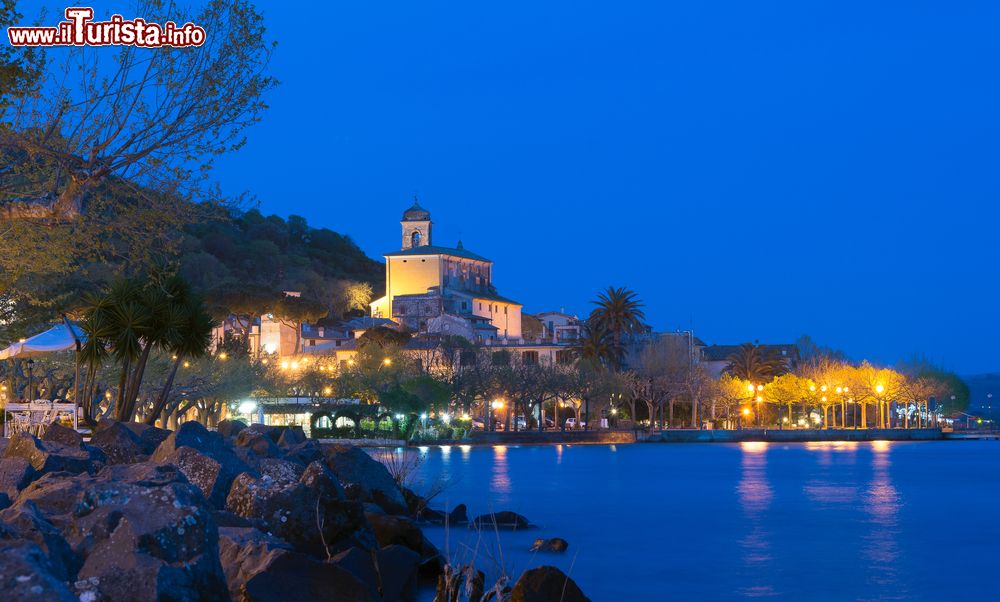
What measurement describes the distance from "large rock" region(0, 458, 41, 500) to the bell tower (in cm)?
13183

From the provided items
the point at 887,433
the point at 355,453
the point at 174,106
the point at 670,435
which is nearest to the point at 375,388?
the point at 670,435

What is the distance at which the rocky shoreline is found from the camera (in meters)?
8.20

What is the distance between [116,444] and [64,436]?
93 cm

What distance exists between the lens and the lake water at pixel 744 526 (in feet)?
71.5

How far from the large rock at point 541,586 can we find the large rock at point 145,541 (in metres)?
3.84

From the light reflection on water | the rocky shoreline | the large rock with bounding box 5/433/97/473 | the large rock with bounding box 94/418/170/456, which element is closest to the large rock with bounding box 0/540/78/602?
the rocky shoreline

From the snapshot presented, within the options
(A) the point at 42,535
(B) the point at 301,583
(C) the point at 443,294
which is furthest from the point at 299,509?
(C) the point at 443,294

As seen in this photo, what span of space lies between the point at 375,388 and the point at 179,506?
79.8m

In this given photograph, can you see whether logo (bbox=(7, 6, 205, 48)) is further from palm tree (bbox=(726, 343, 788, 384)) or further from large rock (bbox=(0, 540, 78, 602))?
palm tree (bbox=(726, 343, 788, 384))

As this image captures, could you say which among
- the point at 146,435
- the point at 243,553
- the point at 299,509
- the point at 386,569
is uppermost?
the point at 146,435

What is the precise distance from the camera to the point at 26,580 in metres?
6.31

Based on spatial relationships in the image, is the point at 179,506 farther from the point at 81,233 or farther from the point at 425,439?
the point at 425,439

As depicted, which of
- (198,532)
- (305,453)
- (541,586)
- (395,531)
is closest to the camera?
(198,532)

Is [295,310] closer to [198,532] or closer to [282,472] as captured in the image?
[282,472]
